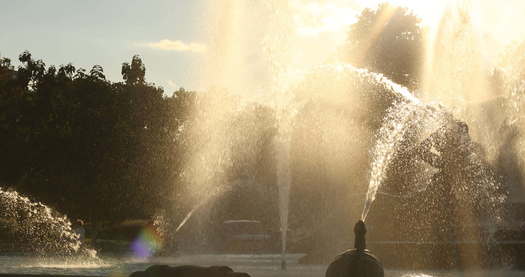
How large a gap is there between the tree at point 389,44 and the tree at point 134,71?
60.4 feet

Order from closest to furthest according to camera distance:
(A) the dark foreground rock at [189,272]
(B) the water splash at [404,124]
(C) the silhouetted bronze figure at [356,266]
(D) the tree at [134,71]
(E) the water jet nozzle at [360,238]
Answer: (C) the silhouetted bronze figure at [356,266] < (E) the water jet nozzle at [360,238] < (A) the dark foreground rock at [189,272] < (B) the water splash at [404,124] < (D) the tree at [134,71]

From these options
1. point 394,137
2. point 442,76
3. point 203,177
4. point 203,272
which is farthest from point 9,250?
point 442,76

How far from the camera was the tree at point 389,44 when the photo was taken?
6275 cm

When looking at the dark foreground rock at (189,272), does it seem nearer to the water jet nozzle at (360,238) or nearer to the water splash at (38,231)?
the water jet nozzle at (360,238)

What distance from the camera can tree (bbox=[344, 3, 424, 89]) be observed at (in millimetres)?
62750

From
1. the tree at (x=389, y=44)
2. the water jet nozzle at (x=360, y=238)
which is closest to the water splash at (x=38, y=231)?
the water jet nozzle at (x=360, y=238)

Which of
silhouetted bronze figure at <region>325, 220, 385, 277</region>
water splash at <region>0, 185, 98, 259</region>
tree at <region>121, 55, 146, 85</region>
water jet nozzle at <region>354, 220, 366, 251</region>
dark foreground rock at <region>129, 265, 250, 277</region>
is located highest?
tree at <region>121, 55, 146, 85</region>

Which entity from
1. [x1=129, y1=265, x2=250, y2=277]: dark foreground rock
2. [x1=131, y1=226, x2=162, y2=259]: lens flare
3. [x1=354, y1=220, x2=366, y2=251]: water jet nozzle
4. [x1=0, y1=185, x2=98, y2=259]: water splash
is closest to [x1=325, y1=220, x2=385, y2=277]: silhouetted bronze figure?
[x1=354, y1=220, x2=366, y2=251]: water jet nozzle

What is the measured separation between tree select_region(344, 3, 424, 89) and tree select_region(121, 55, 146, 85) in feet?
60.4

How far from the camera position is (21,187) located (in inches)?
1711

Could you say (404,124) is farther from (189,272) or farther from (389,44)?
(389,44)

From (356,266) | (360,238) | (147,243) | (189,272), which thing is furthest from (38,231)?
(356,266)

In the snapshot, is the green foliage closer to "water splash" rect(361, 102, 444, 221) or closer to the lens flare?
the lens flare

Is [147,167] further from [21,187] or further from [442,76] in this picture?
[442,76]
